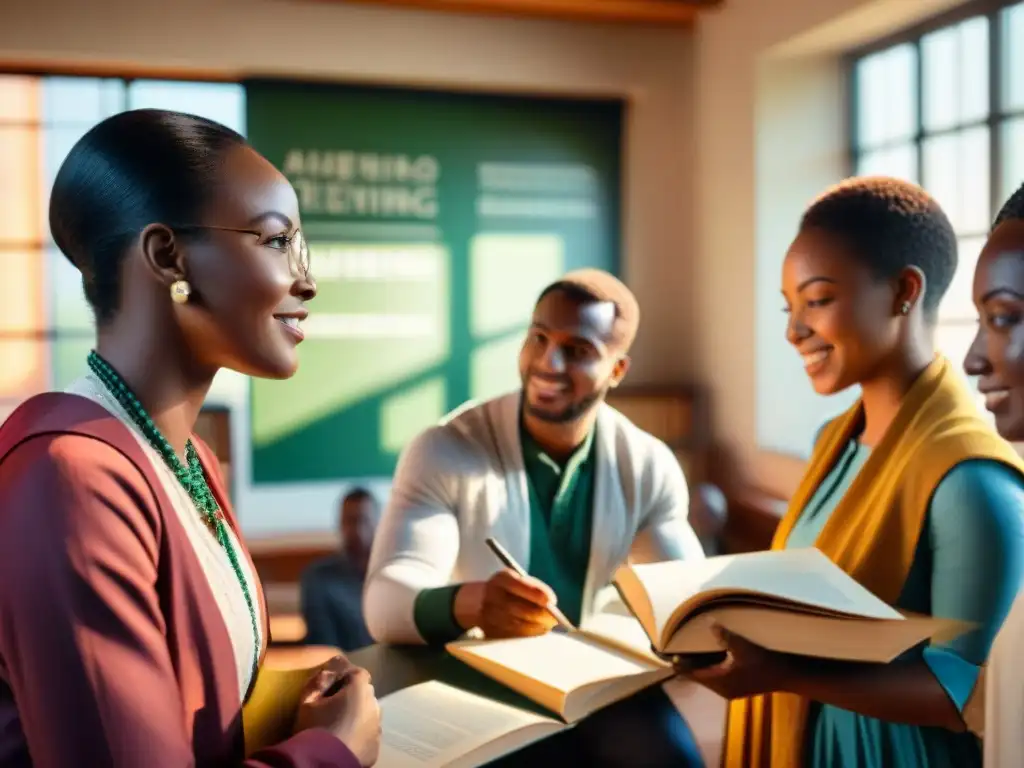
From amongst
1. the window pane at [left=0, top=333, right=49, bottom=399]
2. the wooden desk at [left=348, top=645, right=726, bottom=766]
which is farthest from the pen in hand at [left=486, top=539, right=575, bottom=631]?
the window pane at [left=0, top=333, right=49, bottom=399]

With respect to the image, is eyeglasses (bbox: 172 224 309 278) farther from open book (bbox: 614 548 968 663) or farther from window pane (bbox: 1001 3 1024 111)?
window pane (bbox: 1001 3 1024 111)

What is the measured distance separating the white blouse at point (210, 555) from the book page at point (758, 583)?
0.42m

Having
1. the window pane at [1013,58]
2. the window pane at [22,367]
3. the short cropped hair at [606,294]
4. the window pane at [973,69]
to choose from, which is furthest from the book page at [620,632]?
the window pane at [22,367]

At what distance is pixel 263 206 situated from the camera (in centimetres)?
96

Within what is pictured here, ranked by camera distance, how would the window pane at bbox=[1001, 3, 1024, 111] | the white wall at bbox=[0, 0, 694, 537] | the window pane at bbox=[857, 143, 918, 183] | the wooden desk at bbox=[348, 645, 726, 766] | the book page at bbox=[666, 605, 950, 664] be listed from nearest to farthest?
the book page at bbox=[666, 605, 950, 664] < the wooden desk at bbox=[348, 645, 726, 766] < the window pane at bbox=[1001, 3, 1024, 111] < the window pane at bbox=[857, 143, 918, 183] < the white wall at bbox=[0, 0, 694, 537]

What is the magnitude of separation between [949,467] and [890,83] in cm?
379

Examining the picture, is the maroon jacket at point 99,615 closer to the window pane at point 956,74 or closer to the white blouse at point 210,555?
the white blouse at point 210,555

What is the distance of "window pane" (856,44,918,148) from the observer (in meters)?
4.26

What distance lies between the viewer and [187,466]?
999 mm

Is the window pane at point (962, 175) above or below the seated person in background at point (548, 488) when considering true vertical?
above

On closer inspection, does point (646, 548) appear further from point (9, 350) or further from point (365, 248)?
point (9, 350)

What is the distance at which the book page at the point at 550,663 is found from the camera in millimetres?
1261

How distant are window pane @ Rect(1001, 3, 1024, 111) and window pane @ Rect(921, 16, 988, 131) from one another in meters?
0.09

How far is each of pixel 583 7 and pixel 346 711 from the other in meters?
4.57
